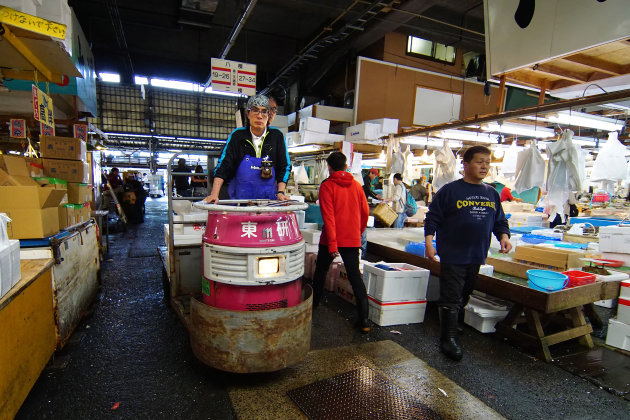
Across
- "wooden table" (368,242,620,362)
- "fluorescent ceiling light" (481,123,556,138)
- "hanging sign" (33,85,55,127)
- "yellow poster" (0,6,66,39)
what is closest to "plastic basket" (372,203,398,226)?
"fluorescent ceiling light" (481,123,556,138)

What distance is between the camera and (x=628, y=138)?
599cm

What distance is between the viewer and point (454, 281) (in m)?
3.31

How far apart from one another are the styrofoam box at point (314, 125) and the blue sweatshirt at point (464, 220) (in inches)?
212

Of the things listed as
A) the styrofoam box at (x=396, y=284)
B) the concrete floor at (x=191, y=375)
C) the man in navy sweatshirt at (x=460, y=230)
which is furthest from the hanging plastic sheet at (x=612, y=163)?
the styrofoam box at (x=396, y=284)

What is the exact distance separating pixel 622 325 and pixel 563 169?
2.14 m

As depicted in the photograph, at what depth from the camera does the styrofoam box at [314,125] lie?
8.11 m

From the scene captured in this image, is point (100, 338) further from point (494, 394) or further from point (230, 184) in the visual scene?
point (494, 394)

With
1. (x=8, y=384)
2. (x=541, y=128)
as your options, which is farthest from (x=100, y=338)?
(x=541, y=128)

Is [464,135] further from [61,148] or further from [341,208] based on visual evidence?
[61,148]

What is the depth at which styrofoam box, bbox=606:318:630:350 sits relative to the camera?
3.50 metres

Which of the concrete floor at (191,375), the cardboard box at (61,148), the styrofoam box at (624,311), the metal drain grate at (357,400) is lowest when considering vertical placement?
the concrete floor at (191,375)

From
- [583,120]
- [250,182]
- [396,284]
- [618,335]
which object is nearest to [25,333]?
[250,182]

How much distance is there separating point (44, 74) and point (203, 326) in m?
3.22

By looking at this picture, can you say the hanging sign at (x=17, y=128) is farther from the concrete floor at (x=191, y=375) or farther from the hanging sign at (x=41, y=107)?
the concrete floor at (x=191, y=375)
